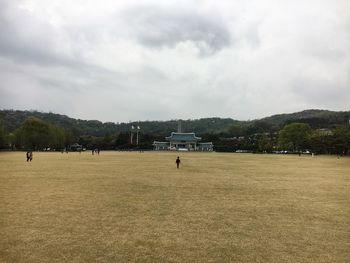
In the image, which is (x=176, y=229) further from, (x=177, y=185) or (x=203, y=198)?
(x=177, y=185)

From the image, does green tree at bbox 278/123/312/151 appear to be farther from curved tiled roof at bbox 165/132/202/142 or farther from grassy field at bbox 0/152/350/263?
grassy field at bbox 0/152/350/263

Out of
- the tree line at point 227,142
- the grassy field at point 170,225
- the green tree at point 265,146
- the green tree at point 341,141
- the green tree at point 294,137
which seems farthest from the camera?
the green tree at point 265,146

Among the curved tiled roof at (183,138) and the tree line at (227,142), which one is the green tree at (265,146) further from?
the curved tiled roof at (183,138)

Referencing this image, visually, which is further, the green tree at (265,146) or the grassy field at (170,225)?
the green tree at (265,146)

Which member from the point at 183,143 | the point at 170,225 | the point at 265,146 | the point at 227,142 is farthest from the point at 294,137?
the point at 170,225

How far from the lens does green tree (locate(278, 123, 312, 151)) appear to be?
113250 mm

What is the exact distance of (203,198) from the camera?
18.2 m

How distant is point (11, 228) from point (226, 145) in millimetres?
124300

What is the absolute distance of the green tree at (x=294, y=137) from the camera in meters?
113

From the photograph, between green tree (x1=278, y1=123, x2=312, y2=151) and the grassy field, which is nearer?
the grassy field

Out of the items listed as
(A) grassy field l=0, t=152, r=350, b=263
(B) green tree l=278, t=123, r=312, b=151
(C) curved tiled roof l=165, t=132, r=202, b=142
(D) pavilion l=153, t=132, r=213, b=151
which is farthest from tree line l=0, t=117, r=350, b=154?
(A) grassy field l=0, t=152, r=350, b=263

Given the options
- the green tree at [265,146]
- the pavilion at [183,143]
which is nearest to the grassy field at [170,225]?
the green tree at [265,146]

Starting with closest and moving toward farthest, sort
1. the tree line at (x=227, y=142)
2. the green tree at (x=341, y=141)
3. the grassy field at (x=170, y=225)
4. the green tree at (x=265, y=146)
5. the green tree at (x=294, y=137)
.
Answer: the grassy field at (x=170, y=225), the green tree at (x=341, y=141), the tree line at (x=227, y=142), the green tree at (x=294, y=137), the green tree at (x=265, y=146)

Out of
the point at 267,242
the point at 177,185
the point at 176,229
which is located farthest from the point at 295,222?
the point at 177,185
